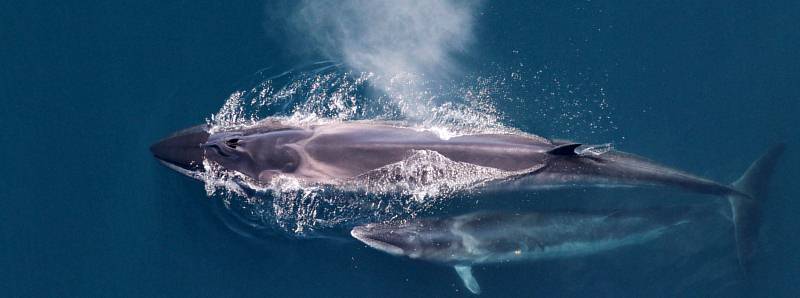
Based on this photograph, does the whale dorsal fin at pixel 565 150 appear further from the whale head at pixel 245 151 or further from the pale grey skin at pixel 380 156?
the whale head at pixel 245 151

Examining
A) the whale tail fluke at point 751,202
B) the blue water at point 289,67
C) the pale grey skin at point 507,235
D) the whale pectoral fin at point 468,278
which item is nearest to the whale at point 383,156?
the whale tail fluke at point 751,202

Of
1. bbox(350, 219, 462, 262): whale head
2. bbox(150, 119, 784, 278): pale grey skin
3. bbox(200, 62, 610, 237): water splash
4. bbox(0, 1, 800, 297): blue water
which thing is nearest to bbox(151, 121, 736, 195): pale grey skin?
bbox(150, 119, 784, 278): pale grey skin

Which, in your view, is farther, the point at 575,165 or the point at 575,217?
the point at 575,217

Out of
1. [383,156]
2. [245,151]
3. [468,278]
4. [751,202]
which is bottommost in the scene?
[468,278]

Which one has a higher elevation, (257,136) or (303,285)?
(257,136)

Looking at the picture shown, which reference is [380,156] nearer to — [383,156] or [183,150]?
[383,156]

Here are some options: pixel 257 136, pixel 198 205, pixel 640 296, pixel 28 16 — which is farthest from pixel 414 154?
pixel 28 16

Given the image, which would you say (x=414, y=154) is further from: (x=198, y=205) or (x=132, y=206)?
(x=132, y=206)

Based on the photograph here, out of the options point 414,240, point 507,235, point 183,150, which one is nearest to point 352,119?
point 414,240
